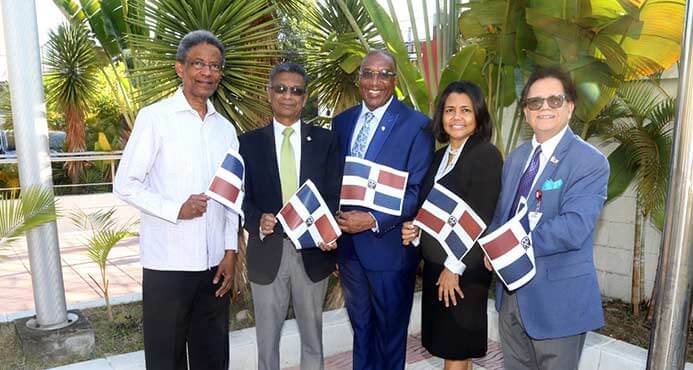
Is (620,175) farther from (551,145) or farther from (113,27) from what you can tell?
(113,27)

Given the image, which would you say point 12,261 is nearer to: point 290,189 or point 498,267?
point 290,189

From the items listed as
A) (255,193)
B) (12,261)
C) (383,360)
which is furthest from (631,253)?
(12,261)

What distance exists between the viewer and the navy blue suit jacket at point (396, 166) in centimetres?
298

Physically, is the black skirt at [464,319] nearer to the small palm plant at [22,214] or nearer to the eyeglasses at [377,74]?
the eyeglasses at [377,74]

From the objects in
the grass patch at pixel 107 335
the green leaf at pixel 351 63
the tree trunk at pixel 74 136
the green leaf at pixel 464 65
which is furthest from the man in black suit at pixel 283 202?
the tree trunk at pixel 74 136

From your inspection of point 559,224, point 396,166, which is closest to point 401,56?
point 396,166

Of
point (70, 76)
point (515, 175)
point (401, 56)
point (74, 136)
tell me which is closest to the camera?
point (515, 175)

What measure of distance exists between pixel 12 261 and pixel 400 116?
6.84 metres

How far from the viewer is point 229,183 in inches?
102

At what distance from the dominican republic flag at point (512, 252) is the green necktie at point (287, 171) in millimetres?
1146

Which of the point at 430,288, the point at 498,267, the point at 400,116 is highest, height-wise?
the point at 400,116

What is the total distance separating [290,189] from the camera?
9.61 ft

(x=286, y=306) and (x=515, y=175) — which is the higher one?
(x=515, y=175)

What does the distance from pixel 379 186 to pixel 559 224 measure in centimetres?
101
